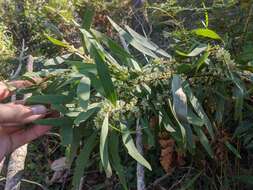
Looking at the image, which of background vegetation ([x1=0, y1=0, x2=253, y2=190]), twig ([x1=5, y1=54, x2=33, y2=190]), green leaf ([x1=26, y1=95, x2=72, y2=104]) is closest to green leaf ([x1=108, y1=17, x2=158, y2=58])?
background vegetation ([x1=0, y1=0, x2=253, y2=190])

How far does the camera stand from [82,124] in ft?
3.82

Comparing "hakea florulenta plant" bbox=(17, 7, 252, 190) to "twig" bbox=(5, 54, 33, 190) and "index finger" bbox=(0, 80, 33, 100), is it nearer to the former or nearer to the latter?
"index finger" bbox=(0, 80, 33, 100)

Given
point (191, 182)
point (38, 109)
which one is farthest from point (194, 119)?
point (191, 182)

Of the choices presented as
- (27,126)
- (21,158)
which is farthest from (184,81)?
(21,158)

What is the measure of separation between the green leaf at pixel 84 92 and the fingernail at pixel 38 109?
18 centimetres

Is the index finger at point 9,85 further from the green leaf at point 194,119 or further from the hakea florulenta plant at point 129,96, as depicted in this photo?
the green leaf at point 194,119

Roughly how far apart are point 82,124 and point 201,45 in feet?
1.27

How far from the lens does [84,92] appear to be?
1056 millimetres

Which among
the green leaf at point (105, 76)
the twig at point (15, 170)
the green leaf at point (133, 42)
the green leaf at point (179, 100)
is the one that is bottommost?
the twig at point (15, 170)

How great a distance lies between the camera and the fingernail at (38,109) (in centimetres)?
120

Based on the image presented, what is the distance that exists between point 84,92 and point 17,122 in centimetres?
28

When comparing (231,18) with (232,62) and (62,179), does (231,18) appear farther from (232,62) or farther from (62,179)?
(62,179)

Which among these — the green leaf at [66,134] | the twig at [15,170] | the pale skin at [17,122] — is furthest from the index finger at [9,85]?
the twig at [15,170]

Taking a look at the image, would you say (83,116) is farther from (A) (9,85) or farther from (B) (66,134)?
(A) (9,85)
